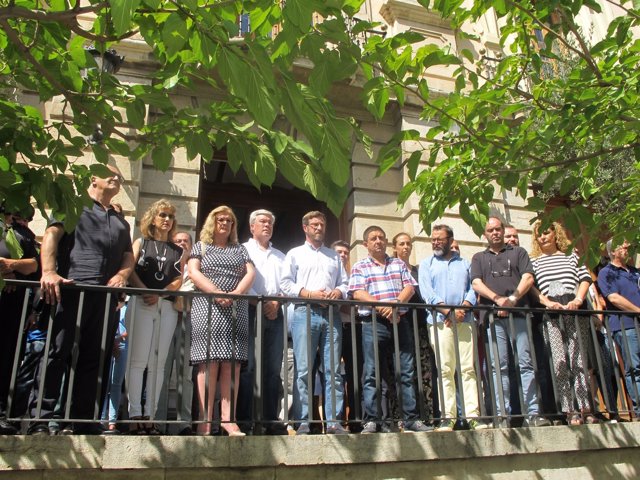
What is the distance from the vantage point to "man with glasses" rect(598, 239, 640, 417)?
5891mm

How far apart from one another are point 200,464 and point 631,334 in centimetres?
453

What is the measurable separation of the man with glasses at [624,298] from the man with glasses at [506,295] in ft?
2.99

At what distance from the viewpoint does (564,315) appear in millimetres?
5508

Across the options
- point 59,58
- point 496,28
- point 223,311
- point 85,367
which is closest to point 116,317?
point 85,367

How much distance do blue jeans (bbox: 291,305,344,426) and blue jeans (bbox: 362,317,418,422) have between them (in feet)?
0.91

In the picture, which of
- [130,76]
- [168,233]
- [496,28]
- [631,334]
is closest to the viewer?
[168,233]

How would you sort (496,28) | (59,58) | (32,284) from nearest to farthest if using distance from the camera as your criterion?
(59,58) < (32,284) < (496,28)

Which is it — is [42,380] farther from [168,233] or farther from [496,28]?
[496,28]

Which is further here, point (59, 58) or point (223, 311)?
point (223, 311)

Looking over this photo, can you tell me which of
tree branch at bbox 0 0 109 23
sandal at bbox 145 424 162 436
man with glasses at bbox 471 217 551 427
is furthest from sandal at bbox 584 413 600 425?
tree branch at bbox 0 0 109 23

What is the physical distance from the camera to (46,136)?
377cm

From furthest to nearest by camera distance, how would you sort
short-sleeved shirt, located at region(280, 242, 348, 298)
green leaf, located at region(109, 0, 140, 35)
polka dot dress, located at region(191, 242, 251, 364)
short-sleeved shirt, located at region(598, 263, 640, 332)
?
1. short-sleeved shirt, located at region(598, 263, 640, 332)
2. short-sleeved shirt, located at region(280, 242, 348, 298)
3. polka dot dress, located at region(191, 242, 251, 364)
4. green leaf, located at region(109, 0, 140, 35)

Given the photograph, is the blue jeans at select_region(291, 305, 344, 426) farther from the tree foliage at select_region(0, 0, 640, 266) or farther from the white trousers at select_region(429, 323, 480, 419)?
the tree foliage at select_region(0, 0, 640, 266)

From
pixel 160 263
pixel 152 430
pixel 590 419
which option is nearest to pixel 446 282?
pixel 590 419
